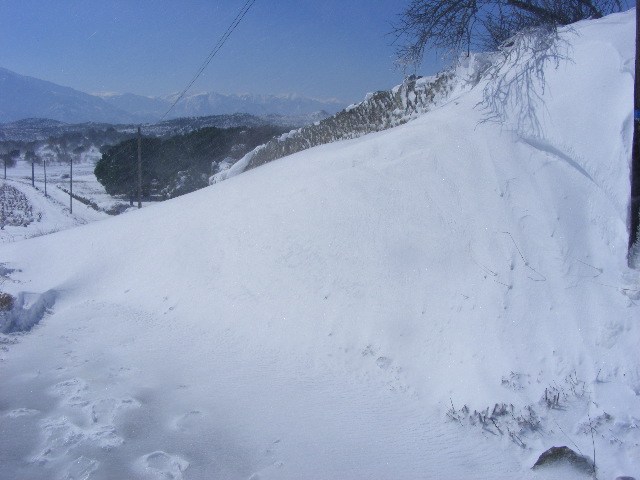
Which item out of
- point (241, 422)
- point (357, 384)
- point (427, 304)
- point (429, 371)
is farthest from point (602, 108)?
point (241, 422)

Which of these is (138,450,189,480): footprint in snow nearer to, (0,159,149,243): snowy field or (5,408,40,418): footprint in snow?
(5,408,40,418): footprint in snow

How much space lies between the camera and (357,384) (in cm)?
525

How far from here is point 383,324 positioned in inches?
229

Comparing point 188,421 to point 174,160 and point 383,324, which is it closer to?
point 383,324

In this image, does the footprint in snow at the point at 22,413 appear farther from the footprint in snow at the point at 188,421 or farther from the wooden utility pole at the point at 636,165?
the wooden utility pole at the point at 636,165

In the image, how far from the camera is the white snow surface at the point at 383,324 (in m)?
4.09

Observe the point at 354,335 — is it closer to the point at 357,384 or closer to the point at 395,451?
the point at 357,384

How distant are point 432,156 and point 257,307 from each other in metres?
3.26

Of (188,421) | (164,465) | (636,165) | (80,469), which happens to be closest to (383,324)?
(188,421)

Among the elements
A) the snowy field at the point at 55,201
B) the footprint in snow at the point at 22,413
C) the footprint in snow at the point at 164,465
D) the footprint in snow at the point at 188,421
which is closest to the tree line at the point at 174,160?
the snowy field at the point at 55,201

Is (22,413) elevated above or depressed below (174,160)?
below

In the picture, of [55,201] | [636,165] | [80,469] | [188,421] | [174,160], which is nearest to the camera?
[80,469]

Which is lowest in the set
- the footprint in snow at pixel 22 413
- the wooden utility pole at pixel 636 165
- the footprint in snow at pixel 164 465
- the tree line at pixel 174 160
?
the footprint in snow at pixel 164 465

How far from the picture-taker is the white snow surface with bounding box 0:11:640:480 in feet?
13.4
